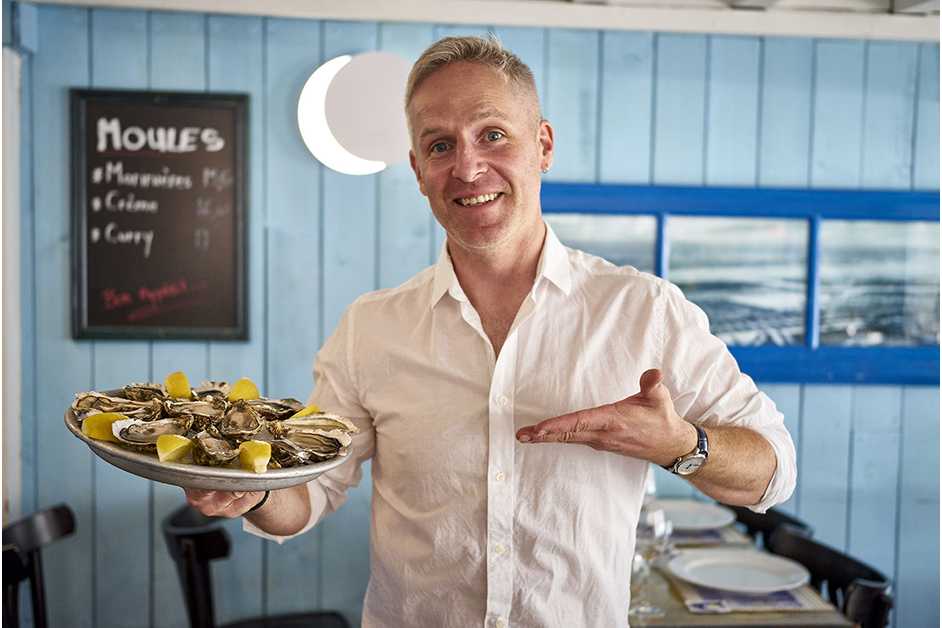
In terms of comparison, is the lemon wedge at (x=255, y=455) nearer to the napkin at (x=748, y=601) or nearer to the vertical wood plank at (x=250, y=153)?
the napkin at (x=748, y=601)

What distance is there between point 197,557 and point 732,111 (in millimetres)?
2299

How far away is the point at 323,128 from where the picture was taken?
93.3 inches

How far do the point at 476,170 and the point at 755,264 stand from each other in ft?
5.95

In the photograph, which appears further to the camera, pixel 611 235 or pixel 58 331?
pixel 611 235

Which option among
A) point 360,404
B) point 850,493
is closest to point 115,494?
point 360,404

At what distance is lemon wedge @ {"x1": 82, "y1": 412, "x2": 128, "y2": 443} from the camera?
80cm

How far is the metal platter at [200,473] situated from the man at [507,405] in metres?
0.31

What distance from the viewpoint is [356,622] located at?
254 cm

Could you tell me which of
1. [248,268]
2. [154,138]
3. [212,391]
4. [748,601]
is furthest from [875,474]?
[154,138]

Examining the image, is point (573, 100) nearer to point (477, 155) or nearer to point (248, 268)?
point (248, 268)

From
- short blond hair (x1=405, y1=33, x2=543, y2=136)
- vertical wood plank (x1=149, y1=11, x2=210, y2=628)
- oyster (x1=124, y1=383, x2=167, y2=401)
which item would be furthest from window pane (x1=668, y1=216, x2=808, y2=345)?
oyster (x1=124, y1=383, x2=167, y2=401)

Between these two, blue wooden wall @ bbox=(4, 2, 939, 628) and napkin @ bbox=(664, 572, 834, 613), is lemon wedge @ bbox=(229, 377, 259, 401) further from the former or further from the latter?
blue wooden wall @ bbox=(4, 2, 939, 628)

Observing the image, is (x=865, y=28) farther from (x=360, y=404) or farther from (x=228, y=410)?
(x=228, y=410)

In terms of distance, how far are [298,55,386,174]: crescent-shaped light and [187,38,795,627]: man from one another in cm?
124
